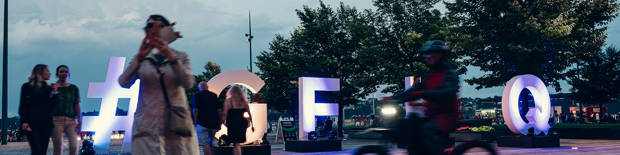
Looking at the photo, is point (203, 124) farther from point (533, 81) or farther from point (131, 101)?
point (533, 81)

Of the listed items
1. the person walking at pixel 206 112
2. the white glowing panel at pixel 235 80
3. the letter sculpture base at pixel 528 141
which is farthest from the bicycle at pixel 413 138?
the letter sculpture base at pixel 528 141

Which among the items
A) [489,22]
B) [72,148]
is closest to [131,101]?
[72,148]

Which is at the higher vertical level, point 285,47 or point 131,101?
point 285,47

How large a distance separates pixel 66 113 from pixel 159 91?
13.0 feet

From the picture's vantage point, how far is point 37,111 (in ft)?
21.0

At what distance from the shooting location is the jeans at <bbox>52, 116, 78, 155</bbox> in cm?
688

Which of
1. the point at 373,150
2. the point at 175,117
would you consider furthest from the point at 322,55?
the point at 175,117

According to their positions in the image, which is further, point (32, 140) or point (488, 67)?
point (488, 67)

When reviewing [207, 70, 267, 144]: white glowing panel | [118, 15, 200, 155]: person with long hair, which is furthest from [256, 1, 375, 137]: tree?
[118, 15, 200, 155]: person with long hair

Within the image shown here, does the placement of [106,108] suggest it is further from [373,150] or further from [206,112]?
[373,150]

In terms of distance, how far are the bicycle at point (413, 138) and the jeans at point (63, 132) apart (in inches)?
161

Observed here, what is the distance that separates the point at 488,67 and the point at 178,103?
90.8ft

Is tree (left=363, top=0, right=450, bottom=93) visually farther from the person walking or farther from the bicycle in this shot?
the bicycle

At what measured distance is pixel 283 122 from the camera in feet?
84.3
